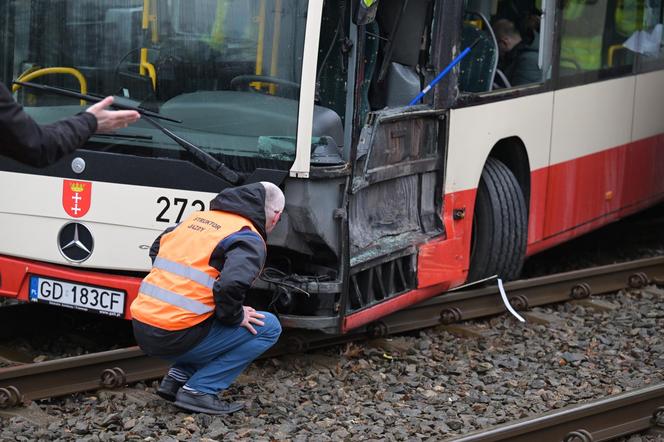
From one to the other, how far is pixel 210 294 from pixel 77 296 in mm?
1344

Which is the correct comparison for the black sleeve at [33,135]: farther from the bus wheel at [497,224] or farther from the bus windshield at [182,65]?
the bus wheel at [497,224]

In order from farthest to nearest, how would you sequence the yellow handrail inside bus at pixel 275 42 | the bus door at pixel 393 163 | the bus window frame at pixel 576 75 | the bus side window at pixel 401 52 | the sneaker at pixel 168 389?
1. the bus window frame at pixel 576 75
2. the bus side window at pixel 401 52
3. the bus door at pixel 393 163
4. the yellow handrail inside bus at pixel 275 42
5. the sneaker at pixel 168 389

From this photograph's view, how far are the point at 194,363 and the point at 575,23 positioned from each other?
436 cm

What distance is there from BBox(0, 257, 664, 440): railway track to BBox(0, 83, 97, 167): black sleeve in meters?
1.95

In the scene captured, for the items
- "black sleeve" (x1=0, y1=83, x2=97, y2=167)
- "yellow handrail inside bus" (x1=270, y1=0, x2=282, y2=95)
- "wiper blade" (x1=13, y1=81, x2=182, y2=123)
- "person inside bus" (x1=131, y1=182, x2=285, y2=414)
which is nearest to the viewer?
"black sleeve" (x1=0, y1=83, x2=97, y2=167)

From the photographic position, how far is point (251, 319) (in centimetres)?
609

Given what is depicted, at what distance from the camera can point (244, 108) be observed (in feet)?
21.9

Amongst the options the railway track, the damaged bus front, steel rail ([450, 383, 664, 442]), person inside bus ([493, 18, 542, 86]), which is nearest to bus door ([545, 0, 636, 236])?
person inside bus ([493, 18, 542, 86])

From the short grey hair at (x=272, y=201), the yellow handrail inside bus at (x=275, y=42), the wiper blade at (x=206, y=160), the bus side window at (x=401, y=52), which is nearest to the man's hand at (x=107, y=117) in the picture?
the short grey hair at (x=272, y=201)

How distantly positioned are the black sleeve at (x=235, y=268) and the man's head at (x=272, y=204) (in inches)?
6.3

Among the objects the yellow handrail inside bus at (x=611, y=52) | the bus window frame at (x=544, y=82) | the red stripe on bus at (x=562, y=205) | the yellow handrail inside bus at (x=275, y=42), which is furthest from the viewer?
the yellow handrail inside bus at (x=611, y=52)

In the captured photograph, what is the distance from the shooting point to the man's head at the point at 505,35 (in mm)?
8469

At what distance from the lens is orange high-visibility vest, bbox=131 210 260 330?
579cm

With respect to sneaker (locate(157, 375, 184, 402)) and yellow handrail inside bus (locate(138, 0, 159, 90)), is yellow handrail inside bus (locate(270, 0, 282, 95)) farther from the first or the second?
sneaker (locate(157, 375, 184, 402))
